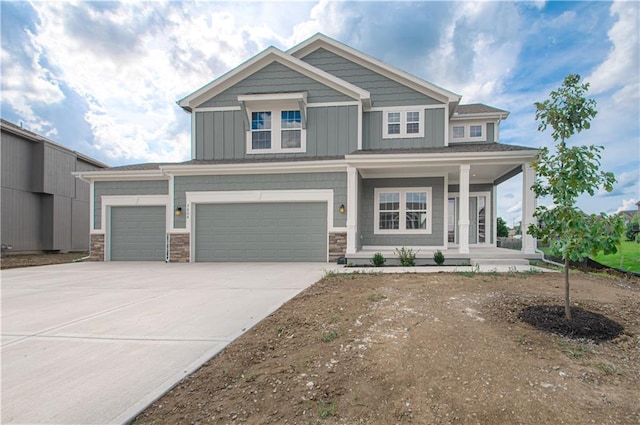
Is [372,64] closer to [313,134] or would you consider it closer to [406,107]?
[406,107]

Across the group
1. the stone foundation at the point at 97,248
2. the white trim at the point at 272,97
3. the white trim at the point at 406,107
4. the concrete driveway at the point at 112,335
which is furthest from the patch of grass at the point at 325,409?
the stone foundation at the point at 97,248

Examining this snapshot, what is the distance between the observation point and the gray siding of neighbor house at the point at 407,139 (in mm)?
11984

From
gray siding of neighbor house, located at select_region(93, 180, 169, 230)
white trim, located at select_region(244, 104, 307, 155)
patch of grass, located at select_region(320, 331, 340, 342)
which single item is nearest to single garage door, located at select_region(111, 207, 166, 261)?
gray siding of neighbor house, located at select_region(93, 180, 169, 230)

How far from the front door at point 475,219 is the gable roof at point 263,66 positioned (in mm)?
5438

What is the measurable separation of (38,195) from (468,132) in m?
22.3

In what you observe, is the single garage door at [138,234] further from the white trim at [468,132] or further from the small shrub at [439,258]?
the white trim at [468,132]

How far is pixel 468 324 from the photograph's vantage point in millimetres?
3578

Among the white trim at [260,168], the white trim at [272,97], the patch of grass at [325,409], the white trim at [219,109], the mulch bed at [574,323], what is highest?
the white trim at [272,97]

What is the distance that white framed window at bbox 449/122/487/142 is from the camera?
13367 millimetres

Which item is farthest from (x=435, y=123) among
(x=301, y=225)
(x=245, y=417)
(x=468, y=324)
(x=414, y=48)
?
(x=245, y=417)

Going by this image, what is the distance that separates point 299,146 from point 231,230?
13.6ft

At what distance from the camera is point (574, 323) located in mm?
3531

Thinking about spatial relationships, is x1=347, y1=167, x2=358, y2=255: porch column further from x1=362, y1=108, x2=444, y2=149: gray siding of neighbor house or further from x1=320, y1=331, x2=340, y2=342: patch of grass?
x1=320, y1=331, x2=340, y2=342: patch of grass

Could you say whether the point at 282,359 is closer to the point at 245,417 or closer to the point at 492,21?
the point at 245,417
